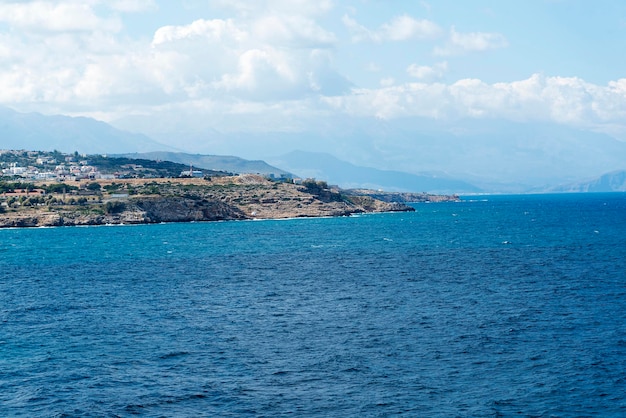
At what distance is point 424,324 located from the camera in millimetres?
59281

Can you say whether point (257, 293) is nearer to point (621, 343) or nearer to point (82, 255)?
point (621, 343)

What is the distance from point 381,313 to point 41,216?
151 metres

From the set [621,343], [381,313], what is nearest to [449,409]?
[621,343]

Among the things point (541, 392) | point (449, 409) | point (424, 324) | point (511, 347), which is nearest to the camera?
point (449, 409)

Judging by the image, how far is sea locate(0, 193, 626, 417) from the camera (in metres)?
40.7

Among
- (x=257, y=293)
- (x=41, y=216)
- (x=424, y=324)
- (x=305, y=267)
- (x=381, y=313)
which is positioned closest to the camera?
(x=424, y=324)

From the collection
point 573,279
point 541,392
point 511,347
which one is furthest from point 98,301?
point 573,279

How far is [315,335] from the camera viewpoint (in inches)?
2208

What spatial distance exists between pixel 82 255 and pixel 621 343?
9011 cm

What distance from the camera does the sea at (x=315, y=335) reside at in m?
40.7

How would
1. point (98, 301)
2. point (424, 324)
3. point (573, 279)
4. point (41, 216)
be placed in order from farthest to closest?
point (41, 216) → point (573, 279) → point (98, 301) → point (424, 324)

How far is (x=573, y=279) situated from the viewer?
84062 millimetres

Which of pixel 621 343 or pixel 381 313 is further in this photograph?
pixel 381 313

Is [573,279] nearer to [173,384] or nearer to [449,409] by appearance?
[449,409]
